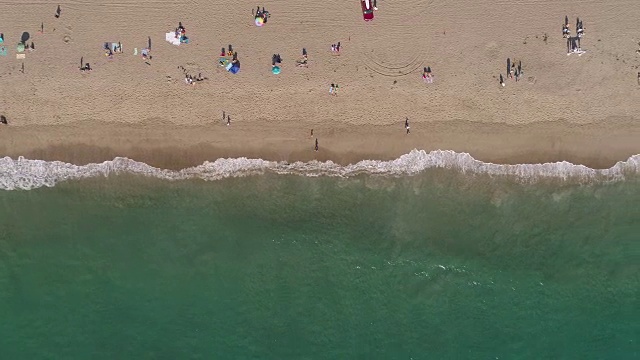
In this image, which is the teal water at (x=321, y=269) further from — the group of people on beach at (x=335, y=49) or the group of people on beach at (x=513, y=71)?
the group of people on beach at (x=335, y=49)

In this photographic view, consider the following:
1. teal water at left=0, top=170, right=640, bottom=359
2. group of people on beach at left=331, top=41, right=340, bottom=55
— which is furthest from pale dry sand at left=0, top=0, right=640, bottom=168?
teal water at left=0, top=170, right=640, bottom=359

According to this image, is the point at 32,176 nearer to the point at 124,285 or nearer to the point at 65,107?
the point at 65,107

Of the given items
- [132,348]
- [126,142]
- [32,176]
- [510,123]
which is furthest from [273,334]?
[510,123]

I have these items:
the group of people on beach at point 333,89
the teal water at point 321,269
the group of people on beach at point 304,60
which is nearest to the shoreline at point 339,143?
the teal water at point 321,269

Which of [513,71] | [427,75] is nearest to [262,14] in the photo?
[427,75]

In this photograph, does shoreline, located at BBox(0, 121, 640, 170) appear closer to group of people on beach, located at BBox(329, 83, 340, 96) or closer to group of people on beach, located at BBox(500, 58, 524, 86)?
group of people on beach, located at BBox(329, 83, 340, 96)

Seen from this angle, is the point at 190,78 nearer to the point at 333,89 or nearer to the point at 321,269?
the point at 333,89
